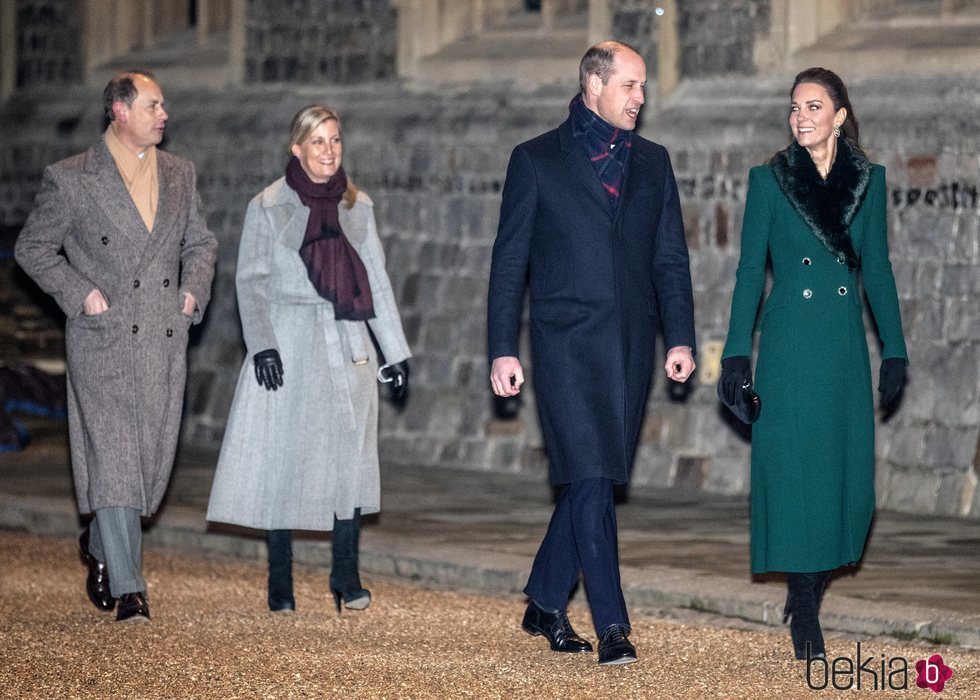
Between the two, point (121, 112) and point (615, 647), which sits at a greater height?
point (121, 112)

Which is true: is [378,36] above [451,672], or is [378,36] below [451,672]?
above

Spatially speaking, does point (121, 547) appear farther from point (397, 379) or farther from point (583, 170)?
point (583, 170)

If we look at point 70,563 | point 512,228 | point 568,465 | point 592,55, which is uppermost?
point 592,55

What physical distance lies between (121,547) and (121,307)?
88cm

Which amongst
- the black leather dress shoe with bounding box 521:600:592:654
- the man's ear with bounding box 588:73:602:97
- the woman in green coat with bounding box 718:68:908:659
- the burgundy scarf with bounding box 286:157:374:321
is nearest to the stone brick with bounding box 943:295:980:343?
the burgundy scarf with bounding box 286:157:374:321

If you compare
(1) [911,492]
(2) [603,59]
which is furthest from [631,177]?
(1) [911,492]

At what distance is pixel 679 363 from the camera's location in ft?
22.8

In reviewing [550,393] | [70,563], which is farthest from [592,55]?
[70,563]

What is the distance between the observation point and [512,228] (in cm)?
696

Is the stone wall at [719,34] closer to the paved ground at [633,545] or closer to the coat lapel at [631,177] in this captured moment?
the paved ground at [633,545]

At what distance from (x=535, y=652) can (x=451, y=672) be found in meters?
0.46

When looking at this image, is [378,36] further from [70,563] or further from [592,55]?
[592,55]

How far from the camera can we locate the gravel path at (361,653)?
6.52 meters

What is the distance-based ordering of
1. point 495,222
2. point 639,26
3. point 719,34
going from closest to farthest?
point 719,34, point 639,26, point 495,222
